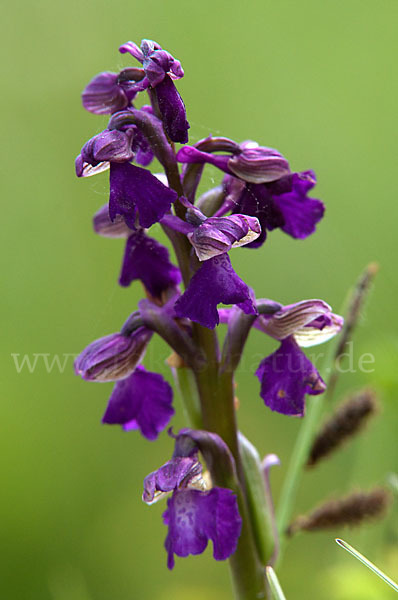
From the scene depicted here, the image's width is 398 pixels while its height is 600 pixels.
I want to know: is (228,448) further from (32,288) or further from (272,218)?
(32,288)

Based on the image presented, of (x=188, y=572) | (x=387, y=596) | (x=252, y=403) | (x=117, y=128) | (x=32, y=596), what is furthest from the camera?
(x=252, y=403)

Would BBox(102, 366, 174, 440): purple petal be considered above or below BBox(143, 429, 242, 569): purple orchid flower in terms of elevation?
above

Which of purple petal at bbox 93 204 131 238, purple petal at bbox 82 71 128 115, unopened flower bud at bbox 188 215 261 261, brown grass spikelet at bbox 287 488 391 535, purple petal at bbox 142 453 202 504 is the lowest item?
brown grass spikelet at bbox 287 488 391 535

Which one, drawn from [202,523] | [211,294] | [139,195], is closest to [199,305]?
[211,294]

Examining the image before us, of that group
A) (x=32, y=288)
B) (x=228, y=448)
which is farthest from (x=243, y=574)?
(x=32, y=288)

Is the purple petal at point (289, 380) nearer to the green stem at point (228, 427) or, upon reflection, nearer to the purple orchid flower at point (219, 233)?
the green stem at point (228, 427)

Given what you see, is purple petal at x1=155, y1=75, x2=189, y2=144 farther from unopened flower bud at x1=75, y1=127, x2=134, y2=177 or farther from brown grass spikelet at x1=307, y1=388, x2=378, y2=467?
brown grass spikelet at x1=307, y1=388, x2=378, y2=467

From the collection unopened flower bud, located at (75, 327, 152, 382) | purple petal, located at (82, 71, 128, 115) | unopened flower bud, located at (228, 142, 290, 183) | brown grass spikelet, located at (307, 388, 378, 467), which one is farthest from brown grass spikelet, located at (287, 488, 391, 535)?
purple petal, located at (82, 71, 128, 115)
